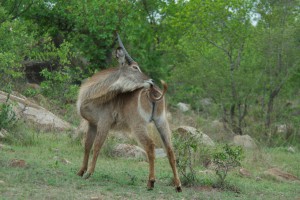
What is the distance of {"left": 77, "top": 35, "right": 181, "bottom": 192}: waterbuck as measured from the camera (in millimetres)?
7734

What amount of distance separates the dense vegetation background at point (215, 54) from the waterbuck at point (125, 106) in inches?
252

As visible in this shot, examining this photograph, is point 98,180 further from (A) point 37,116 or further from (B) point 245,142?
(B) point 245,142

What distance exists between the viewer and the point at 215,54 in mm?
18047

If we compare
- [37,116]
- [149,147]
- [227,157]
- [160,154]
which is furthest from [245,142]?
[149,147]

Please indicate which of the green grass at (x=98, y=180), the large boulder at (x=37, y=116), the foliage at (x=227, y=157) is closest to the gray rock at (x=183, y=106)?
the large boulder at (x=37, y=116)

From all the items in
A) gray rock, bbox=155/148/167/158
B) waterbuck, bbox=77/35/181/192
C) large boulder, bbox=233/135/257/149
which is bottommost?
gray rock, bbox=155/148/167/158

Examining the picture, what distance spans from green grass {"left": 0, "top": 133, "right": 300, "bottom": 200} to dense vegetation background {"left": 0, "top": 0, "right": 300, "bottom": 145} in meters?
4.55

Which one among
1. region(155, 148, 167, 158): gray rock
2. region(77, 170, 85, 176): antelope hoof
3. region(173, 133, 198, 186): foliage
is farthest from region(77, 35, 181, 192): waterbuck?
region(155, 148, 167, 158): gray rock

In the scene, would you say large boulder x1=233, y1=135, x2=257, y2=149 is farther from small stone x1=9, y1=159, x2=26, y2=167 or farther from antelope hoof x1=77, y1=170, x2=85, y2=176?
small stone x1=9, y1=159, x2=26, y2=167

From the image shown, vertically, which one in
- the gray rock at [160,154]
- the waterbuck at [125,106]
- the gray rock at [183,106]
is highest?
the gray rock at [183,106]

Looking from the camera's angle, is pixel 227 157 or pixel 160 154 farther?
pixel 160 154

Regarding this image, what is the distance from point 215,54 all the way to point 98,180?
10799 mm

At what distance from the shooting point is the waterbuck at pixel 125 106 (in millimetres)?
7734

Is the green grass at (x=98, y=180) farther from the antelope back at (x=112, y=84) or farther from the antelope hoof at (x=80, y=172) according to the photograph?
the antelope back at (x=112, y=84)
